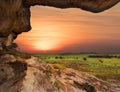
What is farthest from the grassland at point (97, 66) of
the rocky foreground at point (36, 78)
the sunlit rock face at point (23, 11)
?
the sunlit rock face at point (23, 11)

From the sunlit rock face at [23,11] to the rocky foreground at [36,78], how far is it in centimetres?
240

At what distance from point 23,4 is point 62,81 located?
8.14 meters

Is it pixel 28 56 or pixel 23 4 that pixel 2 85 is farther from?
pixel 23 4

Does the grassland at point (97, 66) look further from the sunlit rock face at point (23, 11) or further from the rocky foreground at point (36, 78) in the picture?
the sunlit rock face at point (23, 11)

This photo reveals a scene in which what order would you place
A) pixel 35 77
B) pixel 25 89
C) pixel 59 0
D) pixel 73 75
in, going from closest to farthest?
pixel 25 89
pixel 35 77
pixel 59 0
pixel 73 75

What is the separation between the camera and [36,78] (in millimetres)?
33500

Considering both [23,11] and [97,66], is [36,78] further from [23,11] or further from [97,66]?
[97,66]

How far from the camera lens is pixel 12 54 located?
35.6 m

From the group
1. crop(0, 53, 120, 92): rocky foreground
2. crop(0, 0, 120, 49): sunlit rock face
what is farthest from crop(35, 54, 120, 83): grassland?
crop(0, 0, 120, 49): sunlit rock face

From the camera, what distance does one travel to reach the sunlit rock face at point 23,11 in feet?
109

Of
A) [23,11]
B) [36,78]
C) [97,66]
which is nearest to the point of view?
[36,78]

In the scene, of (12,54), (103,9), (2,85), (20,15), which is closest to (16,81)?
(2,85)

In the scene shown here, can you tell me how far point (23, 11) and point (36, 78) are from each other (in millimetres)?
7170

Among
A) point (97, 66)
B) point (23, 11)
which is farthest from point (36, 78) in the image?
point (97, 66)
